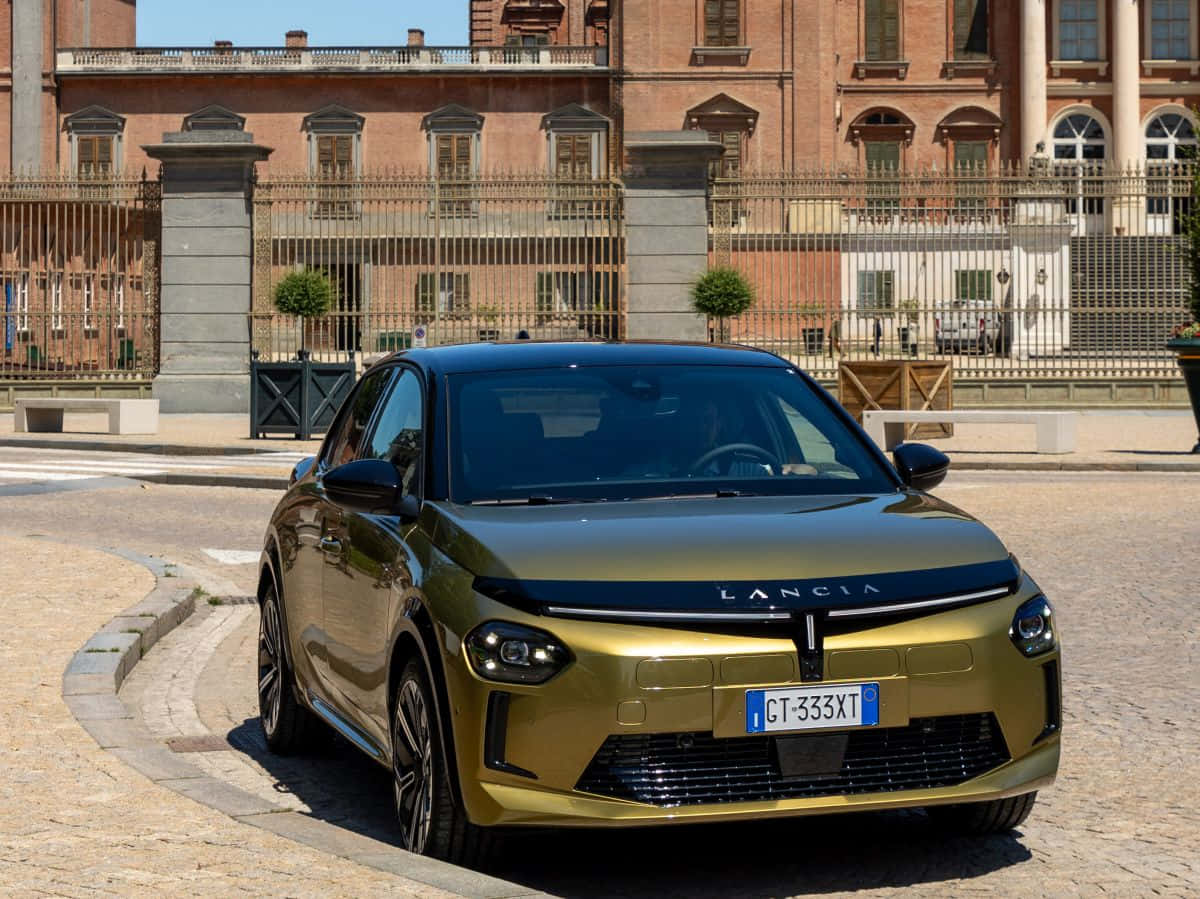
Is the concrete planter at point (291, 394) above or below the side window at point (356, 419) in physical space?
above

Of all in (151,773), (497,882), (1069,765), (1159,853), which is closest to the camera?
(497,882)

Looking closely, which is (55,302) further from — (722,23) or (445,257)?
(722,23)

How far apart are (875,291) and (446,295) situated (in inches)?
264

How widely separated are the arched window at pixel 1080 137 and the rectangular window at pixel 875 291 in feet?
109

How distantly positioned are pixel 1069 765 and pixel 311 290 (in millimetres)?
23989

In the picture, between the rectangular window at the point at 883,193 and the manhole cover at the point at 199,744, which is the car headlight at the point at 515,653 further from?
the rectangular window at the point at 883,193

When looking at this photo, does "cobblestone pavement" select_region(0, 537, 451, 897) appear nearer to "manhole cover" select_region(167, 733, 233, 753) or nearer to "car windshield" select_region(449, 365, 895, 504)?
"manhole cover" select_region(167, 733, 233, 753)

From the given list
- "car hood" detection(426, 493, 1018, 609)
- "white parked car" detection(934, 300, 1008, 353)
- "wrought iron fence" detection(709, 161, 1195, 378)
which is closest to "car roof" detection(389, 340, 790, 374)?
"car hood" detection(426, 493, 1018, 609)

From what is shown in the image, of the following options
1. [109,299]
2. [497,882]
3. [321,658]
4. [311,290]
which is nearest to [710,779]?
[497,882]

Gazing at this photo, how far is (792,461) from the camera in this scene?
630 centimetres

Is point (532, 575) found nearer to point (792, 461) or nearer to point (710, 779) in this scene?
point (710, 779)

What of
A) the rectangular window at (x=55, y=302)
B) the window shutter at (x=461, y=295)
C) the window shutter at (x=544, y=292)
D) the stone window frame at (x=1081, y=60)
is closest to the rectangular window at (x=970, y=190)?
the window shutter at (x=544, y=292)

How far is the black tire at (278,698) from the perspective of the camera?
23.4ft

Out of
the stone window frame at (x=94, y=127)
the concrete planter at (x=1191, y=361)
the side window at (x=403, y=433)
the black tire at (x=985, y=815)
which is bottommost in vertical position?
the black tire at (x=985, y=815)
